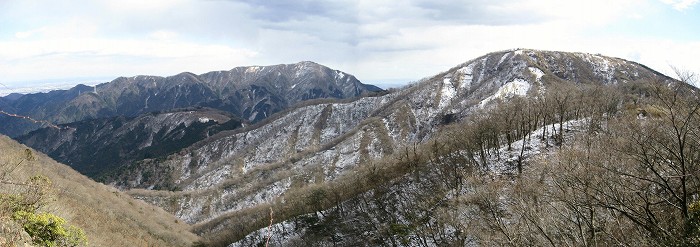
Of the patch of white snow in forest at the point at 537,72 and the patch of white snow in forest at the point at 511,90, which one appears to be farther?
the patch of white snow in forest at the point at 537,72

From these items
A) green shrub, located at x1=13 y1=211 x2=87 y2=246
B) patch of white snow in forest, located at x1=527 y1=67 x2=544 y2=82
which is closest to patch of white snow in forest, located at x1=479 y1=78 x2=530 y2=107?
patch of white snow in forest, located at x1=527 y1=67 x2=544 y2=82

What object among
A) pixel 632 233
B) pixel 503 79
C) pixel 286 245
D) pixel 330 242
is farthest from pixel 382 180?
pixel 503 79

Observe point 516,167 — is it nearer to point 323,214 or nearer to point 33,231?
point 323,214

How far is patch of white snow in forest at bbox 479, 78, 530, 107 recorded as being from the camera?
172400 millimetres

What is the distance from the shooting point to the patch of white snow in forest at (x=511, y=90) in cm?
17240

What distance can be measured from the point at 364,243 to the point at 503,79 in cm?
15328

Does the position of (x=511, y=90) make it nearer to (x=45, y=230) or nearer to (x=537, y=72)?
(x=537, y=72)

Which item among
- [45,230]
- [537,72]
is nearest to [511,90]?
[537,72]

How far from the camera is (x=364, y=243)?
75.6 metres

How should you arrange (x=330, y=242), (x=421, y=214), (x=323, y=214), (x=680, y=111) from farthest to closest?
(x=323, y=214) < (x=330, y=242) < (x=421, y=214) < (x=680, y=111)

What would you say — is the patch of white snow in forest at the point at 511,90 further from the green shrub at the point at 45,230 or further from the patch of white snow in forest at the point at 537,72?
the green shrub at the point at 45,230

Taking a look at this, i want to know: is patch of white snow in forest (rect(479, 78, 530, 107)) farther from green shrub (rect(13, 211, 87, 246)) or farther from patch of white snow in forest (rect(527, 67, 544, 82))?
green shrub (rect(13, 211, 87, 246))

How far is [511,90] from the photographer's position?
177125mm

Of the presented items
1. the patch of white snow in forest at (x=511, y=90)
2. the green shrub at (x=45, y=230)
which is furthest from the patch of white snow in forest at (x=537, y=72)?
the green shrub at (x=45, y=230)
